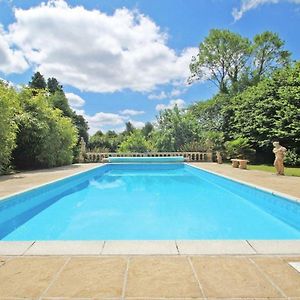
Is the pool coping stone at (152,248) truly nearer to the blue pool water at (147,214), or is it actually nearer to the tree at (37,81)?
the blue pool water at (147,214)

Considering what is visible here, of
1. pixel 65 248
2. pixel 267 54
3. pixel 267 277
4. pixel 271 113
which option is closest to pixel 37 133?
pixel 65 248

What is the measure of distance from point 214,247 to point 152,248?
2.06 ft

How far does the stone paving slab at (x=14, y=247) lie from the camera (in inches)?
112

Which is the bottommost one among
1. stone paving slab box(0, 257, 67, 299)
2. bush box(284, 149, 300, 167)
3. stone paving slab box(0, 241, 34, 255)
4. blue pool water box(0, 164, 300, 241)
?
blue pool water box(0, 164, 300, 241)

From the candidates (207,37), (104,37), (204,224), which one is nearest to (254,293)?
(204,224)

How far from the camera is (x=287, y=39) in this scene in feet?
80.6

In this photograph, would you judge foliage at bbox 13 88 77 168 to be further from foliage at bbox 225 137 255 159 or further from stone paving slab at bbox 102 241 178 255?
stone paving slab at bbox 102 241 178 255

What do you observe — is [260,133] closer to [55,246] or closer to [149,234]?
[149,234]

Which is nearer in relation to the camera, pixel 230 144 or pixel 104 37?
pixel 104 37

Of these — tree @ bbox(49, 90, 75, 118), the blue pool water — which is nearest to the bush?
the blue pool water

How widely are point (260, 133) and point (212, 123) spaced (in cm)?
653

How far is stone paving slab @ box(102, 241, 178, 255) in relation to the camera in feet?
9.23

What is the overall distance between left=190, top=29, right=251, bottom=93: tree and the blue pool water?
19.7 metres

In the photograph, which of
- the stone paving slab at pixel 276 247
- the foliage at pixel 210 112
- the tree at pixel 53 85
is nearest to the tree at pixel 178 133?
the foliage at pixel 210 112
